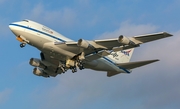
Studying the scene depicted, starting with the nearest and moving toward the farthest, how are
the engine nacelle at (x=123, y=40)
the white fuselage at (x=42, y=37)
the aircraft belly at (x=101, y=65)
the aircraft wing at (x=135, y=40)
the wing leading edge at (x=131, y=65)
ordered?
1. the aircraft wing at (x=135, y=40)
2. the engine nacelle at (x=123, y=40)
3. the white fuselage at (x=42, y=37)
4. the wing leading edge at (x=131, y=65)
5. the aircraft belly at (x=101, y=65)

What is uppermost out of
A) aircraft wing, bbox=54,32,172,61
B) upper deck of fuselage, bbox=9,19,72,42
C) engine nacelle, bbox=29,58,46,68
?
upper deck of fuselage, bbox=9,19,72,42

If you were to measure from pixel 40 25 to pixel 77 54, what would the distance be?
21.2 feet

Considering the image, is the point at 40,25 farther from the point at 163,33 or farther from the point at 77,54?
the point at 163,33

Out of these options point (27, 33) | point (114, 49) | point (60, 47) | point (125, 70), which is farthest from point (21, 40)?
point (125, 70)

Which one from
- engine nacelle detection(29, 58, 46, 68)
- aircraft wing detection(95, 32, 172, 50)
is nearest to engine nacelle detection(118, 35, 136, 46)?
aircraft wing detection(95, 32, 172, 50)

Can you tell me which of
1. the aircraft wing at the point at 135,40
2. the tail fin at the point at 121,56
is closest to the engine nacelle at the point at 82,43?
the aircraft wing at the point at 135,40

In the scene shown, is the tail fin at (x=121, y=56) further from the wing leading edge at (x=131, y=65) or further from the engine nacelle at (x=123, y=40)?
the engine nacelle at (x=123, y=40)

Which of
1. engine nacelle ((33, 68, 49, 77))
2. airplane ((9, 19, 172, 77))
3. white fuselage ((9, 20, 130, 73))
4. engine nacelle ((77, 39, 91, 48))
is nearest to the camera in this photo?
airplane ((9, 19, 172, 77))

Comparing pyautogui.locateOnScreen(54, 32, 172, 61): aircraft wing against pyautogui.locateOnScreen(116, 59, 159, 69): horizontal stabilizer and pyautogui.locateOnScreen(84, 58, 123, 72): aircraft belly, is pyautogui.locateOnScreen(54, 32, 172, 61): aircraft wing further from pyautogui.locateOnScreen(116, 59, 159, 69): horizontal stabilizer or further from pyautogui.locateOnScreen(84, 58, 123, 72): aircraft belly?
pyautogui.locateOnScreen(116, 59, 159, 69): horizontal stabilizer

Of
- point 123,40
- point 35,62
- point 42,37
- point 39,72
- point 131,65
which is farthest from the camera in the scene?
point 39,72

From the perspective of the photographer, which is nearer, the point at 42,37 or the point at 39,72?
the point at 42,37

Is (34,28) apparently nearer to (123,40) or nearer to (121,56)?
(123,40)

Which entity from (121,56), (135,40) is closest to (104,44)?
(135,40)

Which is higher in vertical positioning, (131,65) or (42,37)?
(42,37)
